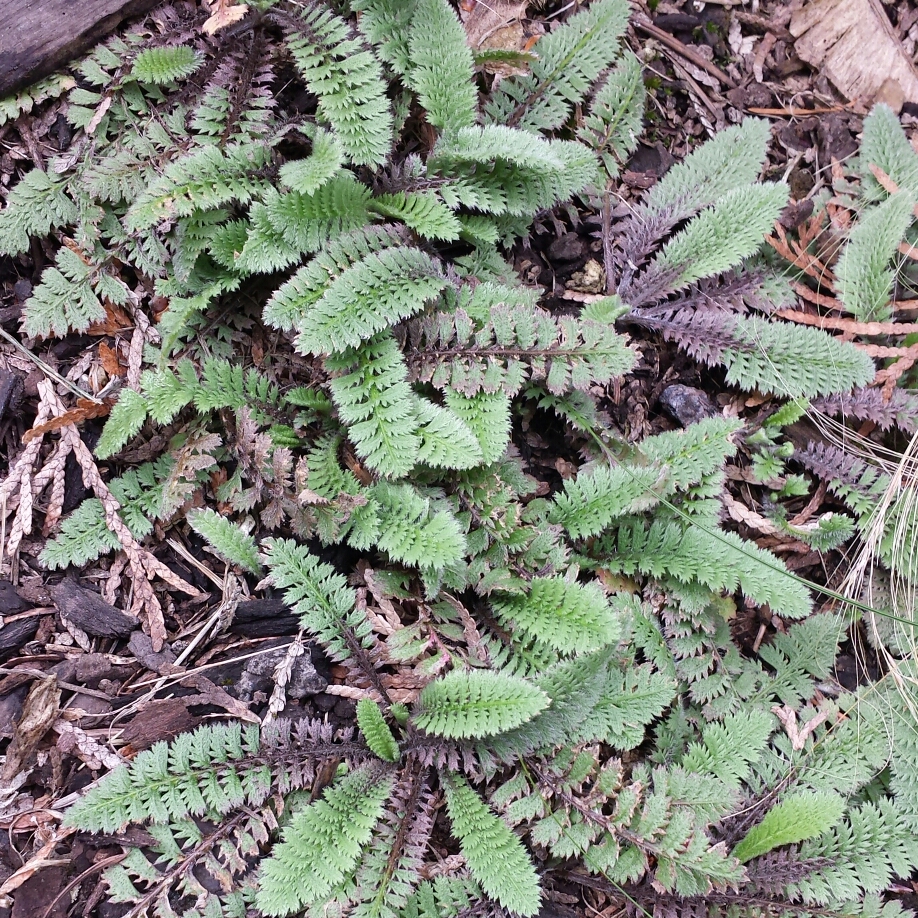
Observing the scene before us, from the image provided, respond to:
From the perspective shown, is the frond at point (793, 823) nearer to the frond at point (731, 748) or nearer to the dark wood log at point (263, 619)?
the frond at point (731, 748)

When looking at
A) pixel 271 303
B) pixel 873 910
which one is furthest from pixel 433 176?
pixel 873 910

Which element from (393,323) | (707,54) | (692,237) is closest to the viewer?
(393,323)

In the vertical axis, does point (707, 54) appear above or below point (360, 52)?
below

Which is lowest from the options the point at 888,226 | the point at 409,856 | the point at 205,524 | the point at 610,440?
the point at 409,856

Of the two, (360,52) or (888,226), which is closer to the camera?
(360,52)

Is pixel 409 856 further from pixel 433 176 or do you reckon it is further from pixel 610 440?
pixel 433 176

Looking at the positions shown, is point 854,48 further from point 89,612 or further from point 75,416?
point 89,612

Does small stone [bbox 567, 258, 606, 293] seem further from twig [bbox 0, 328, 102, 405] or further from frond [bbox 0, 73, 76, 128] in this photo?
frond [bbox 0, 73, 76, 128]
